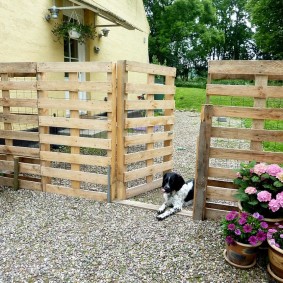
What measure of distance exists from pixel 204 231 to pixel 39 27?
6679 millimetres

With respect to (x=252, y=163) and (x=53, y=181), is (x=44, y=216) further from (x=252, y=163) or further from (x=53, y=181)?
(x=252, y=163)

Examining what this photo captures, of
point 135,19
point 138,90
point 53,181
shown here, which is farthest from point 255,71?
point 135,19

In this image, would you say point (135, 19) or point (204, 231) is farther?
point (135, 19)

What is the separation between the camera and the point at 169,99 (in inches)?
205

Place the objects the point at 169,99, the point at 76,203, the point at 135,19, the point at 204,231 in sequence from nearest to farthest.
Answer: the point at 204,231 → the point at 76,203 → the point at 169,99 → the point at 135,19

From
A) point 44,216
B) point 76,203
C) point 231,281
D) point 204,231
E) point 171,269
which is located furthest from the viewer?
point 76,203

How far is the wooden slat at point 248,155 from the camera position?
11.5 ft

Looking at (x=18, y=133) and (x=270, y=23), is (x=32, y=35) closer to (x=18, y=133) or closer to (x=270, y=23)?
(x=18, y=133)

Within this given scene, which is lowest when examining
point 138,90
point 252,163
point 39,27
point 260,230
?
point 260,230

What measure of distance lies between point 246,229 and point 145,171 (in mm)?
2278

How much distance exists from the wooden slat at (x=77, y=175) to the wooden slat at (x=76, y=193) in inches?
7.0

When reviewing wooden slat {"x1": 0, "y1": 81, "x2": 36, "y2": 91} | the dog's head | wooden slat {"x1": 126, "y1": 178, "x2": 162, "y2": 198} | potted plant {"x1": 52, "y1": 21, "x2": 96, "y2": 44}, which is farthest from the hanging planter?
the dog's head

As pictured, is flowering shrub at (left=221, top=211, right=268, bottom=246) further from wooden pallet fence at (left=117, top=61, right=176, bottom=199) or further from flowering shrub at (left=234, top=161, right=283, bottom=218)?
wooden pallet fence at (left=117, top=61, right=176, bottom=199)

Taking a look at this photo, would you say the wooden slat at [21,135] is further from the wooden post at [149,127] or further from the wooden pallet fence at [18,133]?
the wooden post at [149,127]
